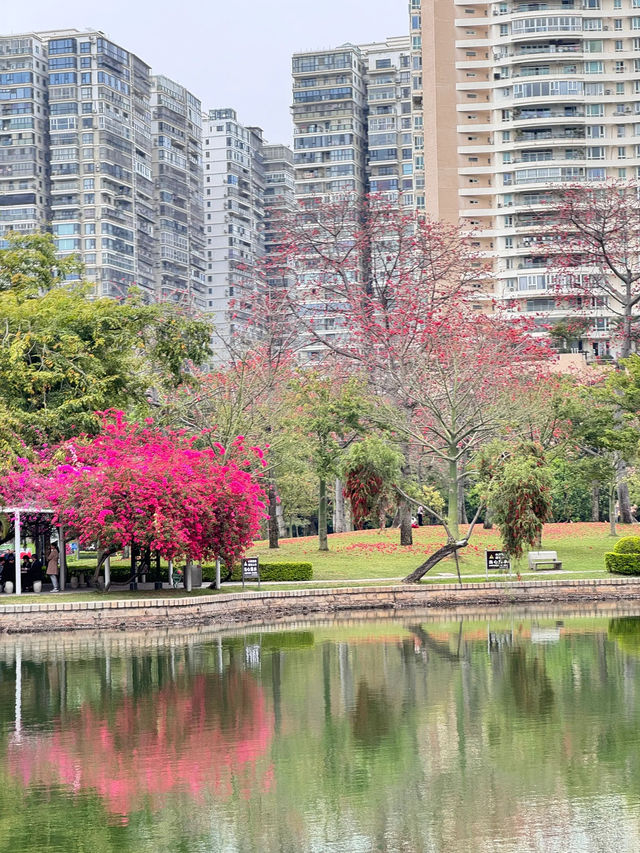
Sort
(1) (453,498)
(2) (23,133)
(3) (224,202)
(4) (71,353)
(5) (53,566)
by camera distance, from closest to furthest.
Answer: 1. (5) (53,566)
2. (4) (71,353)
3. (1) (453,498)
4. (2) (23,133)
5. (3) (224,202)

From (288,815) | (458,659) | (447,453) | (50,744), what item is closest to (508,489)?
(447,453)

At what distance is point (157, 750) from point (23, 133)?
4602 inches

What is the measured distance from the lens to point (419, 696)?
20.5 meters

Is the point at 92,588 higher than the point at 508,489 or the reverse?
the reverse

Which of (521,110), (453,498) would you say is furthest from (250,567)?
(521,110)

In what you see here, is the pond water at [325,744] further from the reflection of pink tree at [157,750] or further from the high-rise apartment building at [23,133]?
the high-rise apartment building at [23,133]

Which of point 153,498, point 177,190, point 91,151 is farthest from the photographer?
point 177,190

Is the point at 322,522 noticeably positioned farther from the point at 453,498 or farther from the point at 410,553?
the point at 453,498

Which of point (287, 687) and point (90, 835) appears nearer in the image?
point (90, 835)

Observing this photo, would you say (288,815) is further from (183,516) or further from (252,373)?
(252,373)

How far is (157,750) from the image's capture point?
17.0m

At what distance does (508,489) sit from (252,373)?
47.9 ft

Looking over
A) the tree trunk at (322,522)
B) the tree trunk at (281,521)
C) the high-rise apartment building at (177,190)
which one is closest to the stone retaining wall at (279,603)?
the tree trunk at (322,522)

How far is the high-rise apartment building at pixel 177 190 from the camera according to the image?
13925 cm
